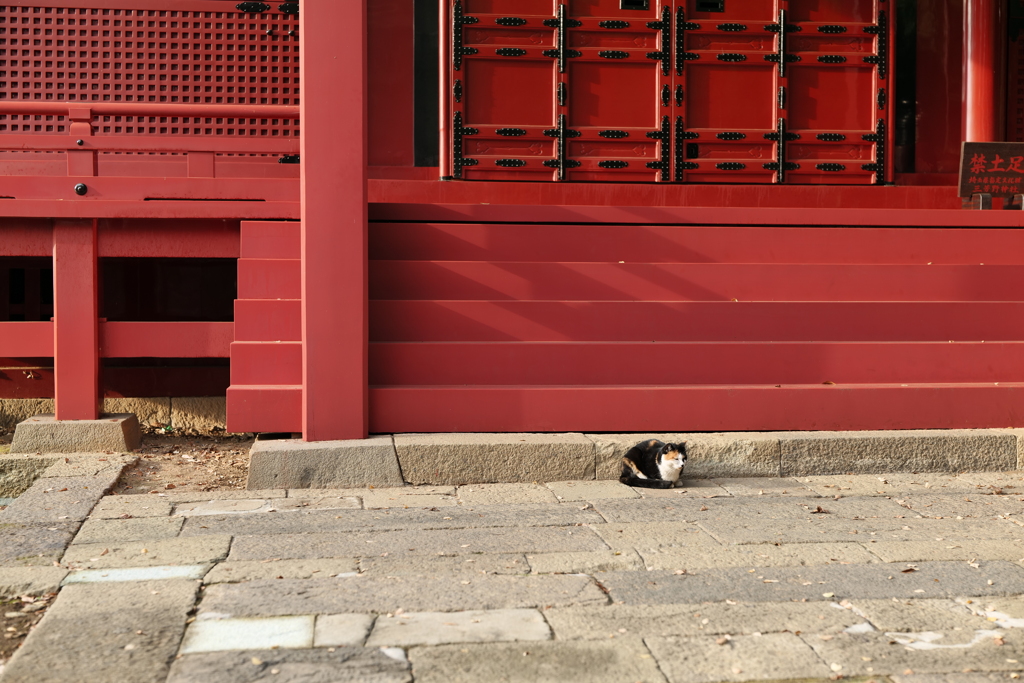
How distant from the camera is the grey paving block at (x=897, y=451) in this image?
15.4 feet

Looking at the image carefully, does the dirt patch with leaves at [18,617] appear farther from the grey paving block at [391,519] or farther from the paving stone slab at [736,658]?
the paving stone slab at [736,658]

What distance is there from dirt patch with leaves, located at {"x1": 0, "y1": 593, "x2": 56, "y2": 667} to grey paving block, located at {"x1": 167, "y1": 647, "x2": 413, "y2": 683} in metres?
0.56

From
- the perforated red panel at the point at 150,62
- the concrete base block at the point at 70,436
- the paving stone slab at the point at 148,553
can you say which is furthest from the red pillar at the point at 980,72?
the concrete base block at the point at 70,436

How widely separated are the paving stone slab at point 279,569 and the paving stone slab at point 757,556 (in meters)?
1.07

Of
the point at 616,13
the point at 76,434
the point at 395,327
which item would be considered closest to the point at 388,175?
the point at 616,13

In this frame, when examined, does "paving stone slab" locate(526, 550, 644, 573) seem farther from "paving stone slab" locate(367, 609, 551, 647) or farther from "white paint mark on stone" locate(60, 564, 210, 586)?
"white paint mark on stone" locate(60, 564, 210, 586)

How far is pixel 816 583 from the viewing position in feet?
9.87

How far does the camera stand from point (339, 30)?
4688 mm

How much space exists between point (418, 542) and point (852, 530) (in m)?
1.72

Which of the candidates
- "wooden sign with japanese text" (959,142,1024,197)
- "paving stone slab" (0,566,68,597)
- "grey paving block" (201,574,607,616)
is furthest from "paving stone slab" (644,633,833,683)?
"wooden sign with japanese text" (959,142,1024,197)

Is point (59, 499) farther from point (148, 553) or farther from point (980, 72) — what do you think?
point (980, 72)

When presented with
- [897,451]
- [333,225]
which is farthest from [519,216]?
[897,451]

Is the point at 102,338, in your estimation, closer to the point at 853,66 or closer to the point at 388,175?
the point at 388,175

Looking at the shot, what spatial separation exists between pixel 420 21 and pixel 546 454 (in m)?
4.49
